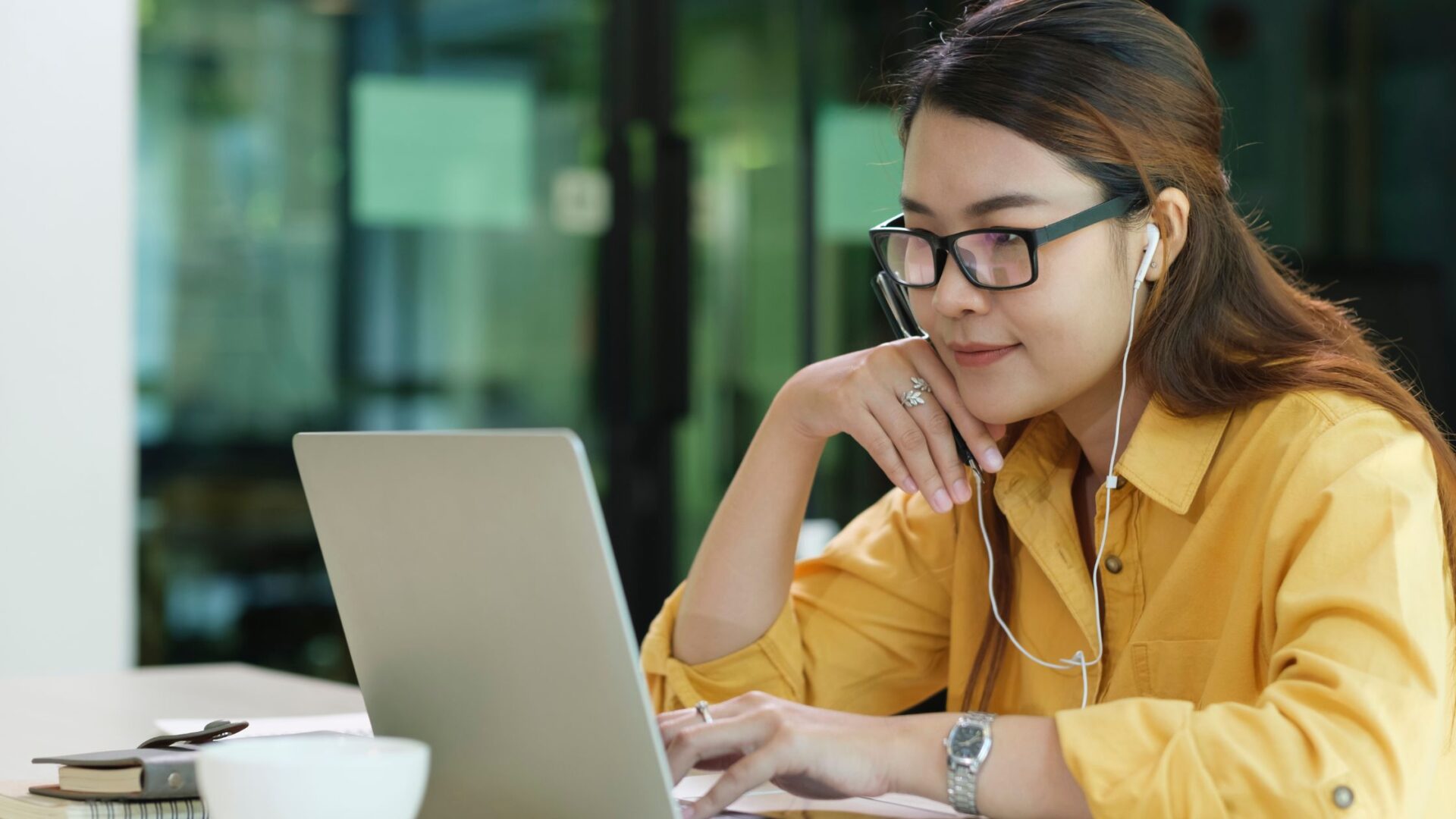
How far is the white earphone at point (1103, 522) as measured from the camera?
4.23ft

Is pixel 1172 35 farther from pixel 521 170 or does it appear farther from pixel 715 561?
pixel 521 170

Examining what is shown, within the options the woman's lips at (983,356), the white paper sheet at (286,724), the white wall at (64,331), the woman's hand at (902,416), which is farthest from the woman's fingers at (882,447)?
the white wall at (64,331)

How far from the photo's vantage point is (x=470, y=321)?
391 centimetres

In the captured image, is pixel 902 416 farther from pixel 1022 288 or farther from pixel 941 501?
pixel 1022 288

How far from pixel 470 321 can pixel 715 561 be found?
2501 millimetres

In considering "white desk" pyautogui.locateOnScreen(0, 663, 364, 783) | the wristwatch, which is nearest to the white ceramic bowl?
the wristwatch

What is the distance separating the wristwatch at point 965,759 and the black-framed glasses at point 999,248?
0.38 metres

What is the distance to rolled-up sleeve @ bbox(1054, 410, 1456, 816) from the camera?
0.95 m

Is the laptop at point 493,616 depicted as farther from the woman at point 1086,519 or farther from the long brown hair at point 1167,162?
the long brown hair at point 1167,162

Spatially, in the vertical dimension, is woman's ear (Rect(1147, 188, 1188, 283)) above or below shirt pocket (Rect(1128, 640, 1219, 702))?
above

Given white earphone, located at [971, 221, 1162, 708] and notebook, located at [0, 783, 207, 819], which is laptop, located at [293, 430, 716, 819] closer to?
notebook, located at [0, 783, 207, 819]

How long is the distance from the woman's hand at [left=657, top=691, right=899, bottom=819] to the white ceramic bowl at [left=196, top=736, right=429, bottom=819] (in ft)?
0.91

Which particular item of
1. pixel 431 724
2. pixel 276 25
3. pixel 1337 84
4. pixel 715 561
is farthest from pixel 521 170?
pixel 431 724

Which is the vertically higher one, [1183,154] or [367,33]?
[367,33]
